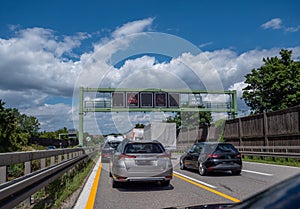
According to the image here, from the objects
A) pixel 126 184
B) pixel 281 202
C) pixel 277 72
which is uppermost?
pixel 277 72

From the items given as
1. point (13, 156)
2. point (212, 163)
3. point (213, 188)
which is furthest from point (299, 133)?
point (13, 156)

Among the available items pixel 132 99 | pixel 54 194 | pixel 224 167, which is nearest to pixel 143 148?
pixel 54 194

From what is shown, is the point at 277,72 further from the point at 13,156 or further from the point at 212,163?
the point at 13,156

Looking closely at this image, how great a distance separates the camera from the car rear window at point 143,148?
35.8 ft

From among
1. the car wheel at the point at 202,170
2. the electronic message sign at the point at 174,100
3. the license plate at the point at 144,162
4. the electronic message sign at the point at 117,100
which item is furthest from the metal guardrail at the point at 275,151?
the electronic message sign at the point at 117,100

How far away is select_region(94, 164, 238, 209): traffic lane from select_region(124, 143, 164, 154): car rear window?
3.81 ft

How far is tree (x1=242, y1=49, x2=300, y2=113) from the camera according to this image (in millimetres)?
40156

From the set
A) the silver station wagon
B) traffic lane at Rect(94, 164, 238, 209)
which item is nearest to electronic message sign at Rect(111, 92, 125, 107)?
traffic lane at Rect(94, 164, 238, 209)

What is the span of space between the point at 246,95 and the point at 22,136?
2997cm

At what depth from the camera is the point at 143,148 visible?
11281mm

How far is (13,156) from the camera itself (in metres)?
5.86

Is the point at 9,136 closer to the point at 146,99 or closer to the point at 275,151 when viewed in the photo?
the point at 275,151

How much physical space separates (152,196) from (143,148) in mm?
2394

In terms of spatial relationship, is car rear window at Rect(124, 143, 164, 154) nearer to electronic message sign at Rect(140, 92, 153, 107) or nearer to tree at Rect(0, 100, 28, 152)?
tree at Rect(0, 100, 28, 152)
